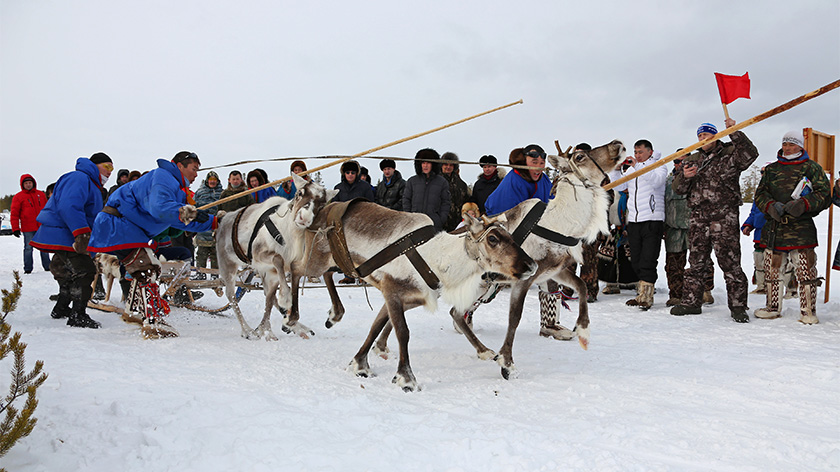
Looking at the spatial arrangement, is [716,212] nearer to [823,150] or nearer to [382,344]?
[823,150]

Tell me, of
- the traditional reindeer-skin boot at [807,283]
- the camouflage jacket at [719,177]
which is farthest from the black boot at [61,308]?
the traditional reindeer-skin boot at [807,283]

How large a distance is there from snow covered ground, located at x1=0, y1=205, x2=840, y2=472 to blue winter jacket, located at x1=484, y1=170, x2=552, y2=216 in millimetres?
1737

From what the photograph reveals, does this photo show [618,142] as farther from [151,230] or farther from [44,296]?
[44,296]

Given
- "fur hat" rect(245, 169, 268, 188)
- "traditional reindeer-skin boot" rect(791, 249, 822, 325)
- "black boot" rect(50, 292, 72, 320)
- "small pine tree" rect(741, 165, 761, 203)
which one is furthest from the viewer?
"small pine tree" rect(741, 165, 761, 203)

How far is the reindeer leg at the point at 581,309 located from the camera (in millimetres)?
5191

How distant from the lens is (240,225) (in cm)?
670

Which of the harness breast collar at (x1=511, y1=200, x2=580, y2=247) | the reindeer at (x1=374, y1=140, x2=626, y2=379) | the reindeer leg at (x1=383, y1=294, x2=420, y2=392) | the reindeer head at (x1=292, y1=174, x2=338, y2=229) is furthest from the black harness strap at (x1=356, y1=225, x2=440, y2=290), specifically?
the reindeer head at (x1=292, y1=174, x2=338, y2=229)

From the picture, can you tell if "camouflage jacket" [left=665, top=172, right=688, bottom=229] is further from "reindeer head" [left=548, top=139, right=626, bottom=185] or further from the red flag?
"reindeer head" [left=548, top=139, right=626, bottom=185]

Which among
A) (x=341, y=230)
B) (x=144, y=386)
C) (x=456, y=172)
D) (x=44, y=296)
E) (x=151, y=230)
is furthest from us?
(x=456, y=172)

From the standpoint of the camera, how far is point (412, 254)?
4.53 meters

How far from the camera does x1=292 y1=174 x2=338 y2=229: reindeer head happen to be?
539 centimetres

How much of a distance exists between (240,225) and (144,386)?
10.2 ft

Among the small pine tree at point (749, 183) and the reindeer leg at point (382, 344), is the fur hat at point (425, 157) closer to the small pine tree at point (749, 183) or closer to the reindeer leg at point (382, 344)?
the reindeer leg at point (382, 344)

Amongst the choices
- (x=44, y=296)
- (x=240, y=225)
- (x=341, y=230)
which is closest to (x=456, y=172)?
(x=240, y=225)
